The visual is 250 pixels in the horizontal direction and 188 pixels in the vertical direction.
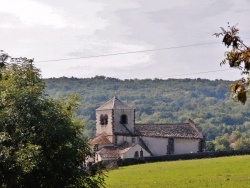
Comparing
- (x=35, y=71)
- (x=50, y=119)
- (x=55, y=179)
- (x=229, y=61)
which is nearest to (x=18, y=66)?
(x=35, y=71)

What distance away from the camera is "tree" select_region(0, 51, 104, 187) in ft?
74.6

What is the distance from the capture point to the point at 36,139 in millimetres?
23844


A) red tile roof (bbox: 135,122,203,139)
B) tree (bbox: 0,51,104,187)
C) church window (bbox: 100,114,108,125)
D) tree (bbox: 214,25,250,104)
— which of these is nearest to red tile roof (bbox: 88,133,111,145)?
church window (bbox: 100,114,108,125)

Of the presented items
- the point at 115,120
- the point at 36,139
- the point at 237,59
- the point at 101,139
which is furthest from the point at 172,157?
the point at 237,59

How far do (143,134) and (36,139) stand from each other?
71.9 metres

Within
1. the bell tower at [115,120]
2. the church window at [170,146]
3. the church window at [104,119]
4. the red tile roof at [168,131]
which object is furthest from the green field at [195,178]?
the church window at [104,119]

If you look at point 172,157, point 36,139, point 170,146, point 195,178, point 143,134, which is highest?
point 36,139

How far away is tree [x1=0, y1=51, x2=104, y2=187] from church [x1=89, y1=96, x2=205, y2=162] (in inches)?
2644

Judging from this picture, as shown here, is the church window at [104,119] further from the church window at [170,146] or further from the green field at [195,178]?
the green field at [195,178]

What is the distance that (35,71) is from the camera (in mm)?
26047

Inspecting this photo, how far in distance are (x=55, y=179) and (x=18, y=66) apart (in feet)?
18.1

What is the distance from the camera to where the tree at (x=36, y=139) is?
74.6ft

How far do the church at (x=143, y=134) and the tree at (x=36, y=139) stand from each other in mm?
67159

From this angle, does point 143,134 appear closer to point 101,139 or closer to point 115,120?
point 115,120
